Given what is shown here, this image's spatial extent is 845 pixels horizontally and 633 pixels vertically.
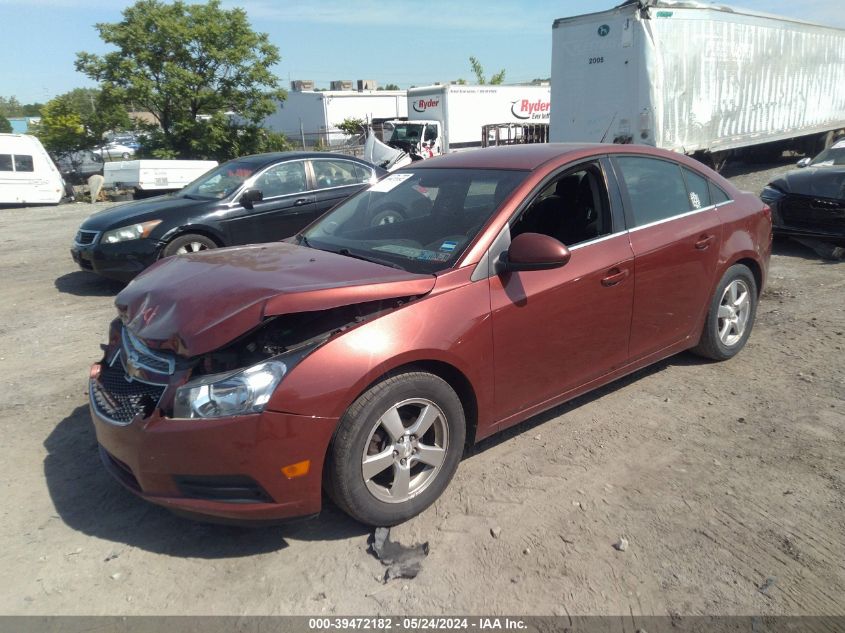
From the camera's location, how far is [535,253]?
3195mm

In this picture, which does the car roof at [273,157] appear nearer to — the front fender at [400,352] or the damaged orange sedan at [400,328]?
the damaged orange sedan at [400,328]

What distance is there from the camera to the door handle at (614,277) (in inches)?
146

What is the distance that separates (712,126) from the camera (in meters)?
14.6

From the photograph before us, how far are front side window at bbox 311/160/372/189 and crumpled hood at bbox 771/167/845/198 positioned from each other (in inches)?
217

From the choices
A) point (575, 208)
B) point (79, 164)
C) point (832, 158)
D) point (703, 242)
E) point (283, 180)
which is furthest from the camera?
point (79, 164)

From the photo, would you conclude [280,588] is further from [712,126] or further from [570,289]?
[712,126]

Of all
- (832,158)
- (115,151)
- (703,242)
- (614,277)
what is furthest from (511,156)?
(115,151)

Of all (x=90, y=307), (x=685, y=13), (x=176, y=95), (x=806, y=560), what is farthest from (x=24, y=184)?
(x=806, y=560)

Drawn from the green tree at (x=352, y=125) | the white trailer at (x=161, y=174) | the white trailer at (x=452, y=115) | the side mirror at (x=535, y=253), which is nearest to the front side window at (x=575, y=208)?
the side mirror at (x=535, y=253)

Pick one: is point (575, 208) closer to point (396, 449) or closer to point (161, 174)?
point (396, 449)

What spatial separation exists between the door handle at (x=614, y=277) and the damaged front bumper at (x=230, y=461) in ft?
6.07

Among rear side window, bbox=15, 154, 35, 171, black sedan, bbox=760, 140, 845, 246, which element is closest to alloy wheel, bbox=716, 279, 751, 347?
black sedan, bbox=760, 140, 845, 246

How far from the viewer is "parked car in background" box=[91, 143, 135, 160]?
28.0 metres

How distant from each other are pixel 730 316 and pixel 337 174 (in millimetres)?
5414
